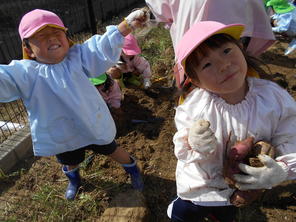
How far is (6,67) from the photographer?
1.87 meters

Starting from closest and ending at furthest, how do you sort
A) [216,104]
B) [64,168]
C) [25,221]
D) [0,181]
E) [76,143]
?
[216,104]
[76,143]
[25,221]
[64,168]
[0,181]

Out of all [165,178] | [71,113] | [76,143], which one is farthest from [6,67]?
[165,178]

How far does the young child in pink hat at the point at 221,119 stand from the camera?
4.60 feet

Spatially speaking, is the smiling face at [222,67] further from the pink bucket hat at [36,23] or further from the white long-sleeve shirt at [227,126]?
the pink bucket hat at [36,23]

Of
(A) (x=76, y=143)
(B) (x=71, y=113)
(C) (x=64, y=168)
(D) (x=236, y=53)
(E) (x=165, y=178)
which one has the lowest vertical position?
(E) (x=165, y=178)

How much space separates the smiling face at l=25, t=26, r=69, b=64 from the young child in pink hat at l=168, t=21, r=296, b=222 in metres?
0.85

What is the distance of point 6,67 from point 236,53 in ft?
4.64

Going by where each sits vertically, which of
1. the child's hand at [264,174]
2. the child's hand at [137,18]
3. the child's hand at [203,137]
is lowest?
the child's hand at [264,174]

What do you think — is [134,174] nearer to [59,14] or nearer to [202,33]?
[202,33]

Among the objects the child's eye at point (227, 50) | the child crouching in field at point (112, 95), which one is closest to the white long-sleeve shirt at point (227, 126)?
the child's eye at point (227, 50)

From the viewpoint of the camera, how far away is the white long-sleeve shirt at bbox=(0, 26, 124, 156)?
1.95 meters

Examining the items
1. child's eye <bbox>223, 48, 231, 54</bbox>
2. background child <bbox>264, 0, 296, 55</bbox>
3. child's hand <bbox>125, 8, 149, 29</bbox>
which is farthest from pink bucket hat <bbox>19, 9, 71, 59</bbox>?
background child <bbox>264, 0, 296, 55</bbox>

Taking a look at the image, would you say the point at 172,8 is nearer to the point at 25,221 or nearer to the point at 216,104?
the point at 216,104

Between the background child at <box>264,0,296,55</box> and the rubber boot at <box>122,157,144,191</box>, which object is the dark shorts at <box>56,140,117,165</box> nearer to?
the rubber boot at <box>122,157,144,191</box>
